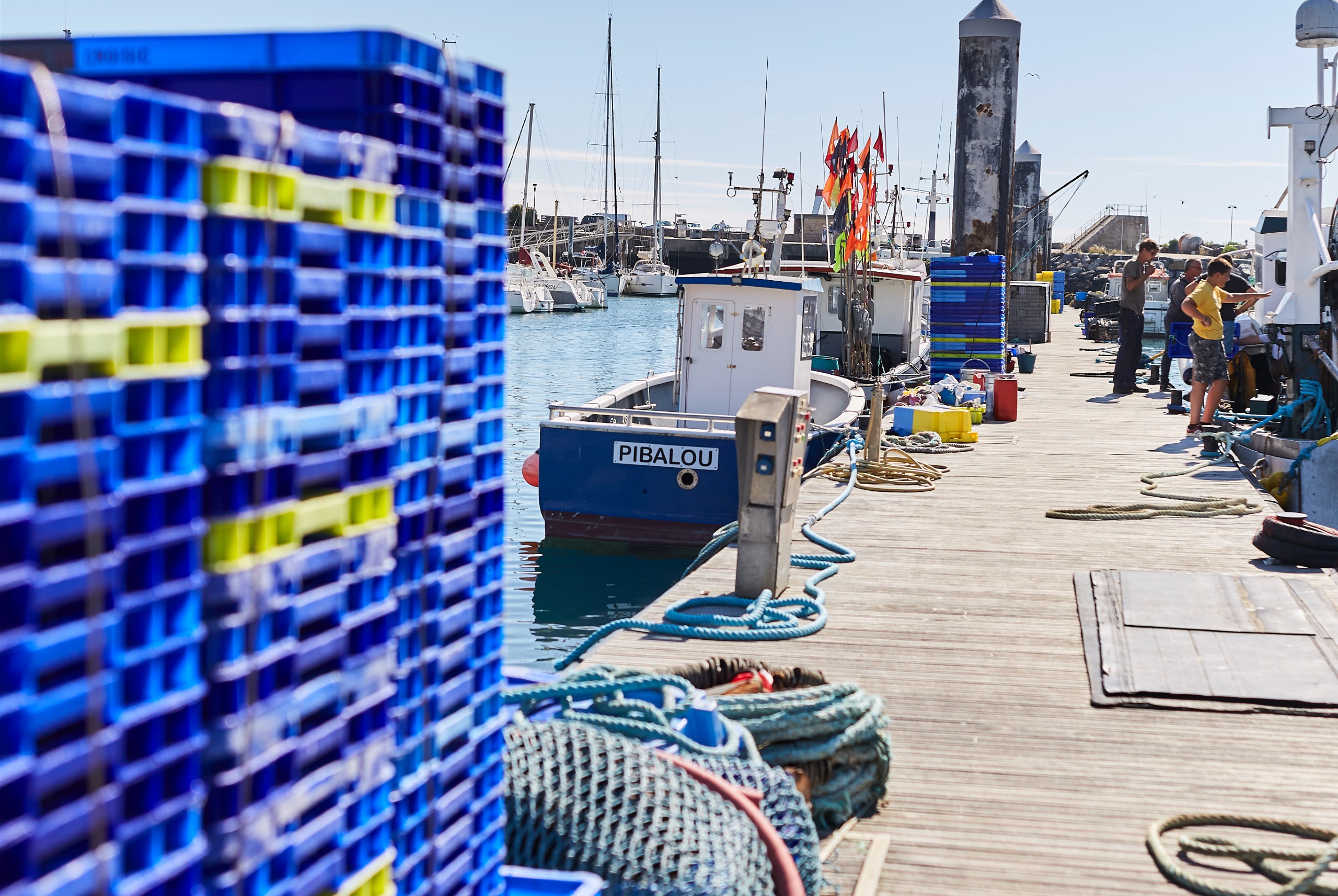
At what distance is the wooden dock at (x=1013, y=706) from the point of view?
4070 mm

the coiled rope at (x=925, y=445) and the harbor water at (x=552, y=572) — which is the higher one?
the coiled rope at (x=925, y=445)

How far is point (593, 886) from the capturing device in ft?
9.07

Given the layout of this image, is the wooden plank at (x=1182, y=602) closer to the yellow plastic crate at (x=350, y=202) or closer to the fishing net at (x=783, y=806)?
the fishing net at (x=783, y=806)

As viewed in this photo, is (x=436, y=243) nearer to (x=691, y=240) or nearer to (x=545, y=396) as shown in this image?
(x=545, y=396)

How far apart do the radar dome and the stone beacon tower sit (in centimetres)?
1811

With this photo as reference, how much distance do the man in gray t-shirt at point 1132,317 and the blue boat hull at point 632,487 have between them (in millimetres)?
6250

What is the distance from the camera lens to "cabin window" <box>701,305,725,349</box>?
14.2 metres

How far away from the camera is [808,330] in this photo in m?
14.6

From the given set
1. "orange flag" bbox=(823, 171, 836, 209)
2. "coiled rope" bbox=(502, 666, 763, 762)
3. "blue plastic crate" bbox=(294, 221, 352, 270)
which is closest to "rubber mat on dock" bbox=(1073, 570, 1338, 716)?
"coiled rope" bbox=(502, 666, 763, 762)

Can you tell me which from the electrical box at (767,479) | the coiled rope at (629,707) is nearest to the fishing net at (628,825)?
the coiled rope at (629,707)

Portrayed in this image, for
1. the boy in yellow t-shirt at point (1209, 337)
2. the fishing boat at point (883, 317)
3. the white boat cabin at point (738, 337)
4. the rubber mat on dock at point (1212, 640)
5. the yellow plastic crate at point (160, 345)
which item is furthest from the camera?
the fishing boat at point (883, 317)

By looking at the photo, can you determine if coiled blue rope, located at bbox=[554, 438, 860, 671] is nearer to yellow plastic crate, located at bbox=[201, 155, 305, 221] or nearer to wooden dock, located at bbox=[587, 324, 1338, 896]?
wooden dock, located at bbox=[587, 324, 1338, 896]

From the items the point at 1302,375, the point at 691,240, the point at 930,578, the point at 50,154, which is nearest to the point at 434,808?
the point at 50,154

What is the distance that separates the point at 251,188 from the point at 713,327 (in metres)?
12.4
